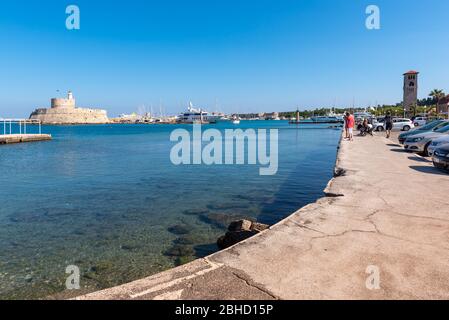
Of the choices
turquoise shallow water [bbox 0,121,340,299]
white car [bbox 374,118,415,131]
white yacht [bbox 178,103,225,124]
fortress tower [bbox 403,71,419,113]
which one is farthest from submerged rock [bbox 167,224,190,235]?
white yacht [bbox 178,103,225,124]

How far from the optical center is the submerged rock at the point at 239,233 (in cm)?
747

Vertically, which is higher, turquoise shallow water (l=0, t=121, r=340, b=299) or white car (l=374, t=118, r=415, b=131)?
white car (l=374, t=118, r=415, b=131)

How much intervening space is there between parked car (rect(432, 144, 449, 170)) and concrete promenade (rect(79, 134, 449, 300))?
5.06 meters

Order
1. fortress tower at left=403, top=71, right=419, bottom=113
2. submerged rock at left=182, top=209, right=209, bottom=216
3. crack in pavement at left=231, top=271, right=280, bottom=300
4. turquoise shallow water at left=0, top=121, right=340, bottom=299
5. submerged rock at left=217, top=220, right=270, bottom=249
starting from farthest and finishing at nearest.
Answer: fortress tower at left=403, top=71, right=419, bottom=113, submerged rock at left=182, top=209, right=209, bottom=216, submerged rock at left=217, top=220, right=270, bottom=249, turquoise shallow water at left=0, top=121, right=340, bottom=299, crack in pavement at left=231, top=271, right=280, bottom=300

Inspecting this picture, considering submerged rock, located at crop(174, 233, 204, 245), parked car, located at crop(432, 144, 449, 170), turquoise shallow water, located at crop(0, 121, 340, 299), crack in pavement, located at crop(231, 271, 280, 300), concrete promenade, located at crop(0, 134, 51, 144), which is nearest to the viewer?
crack in pavement, located at crop(231, 271, 280, 300)

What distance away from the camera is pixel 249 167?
2227cm

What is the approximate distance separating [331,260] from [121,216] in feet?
27.1

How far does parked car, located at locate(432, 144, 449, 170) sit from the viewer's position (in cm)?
1188

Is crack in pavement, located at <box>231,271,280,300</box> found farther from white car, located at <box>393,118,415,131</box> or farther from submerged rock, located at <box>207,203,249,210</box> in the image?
white car, located at <box>393,118,415,131</box>

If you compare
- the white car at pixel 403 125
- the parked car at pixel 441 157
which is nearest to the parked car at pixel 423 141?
the parked car at pixel 441 157

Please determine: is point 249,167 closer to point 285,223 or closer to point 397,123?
point 285,223

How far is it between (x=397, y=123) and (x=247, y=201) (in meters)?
37.6

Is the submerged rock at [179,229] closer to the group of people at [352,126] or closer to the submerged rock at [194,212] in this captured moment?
the submerged rock at [194,212]
